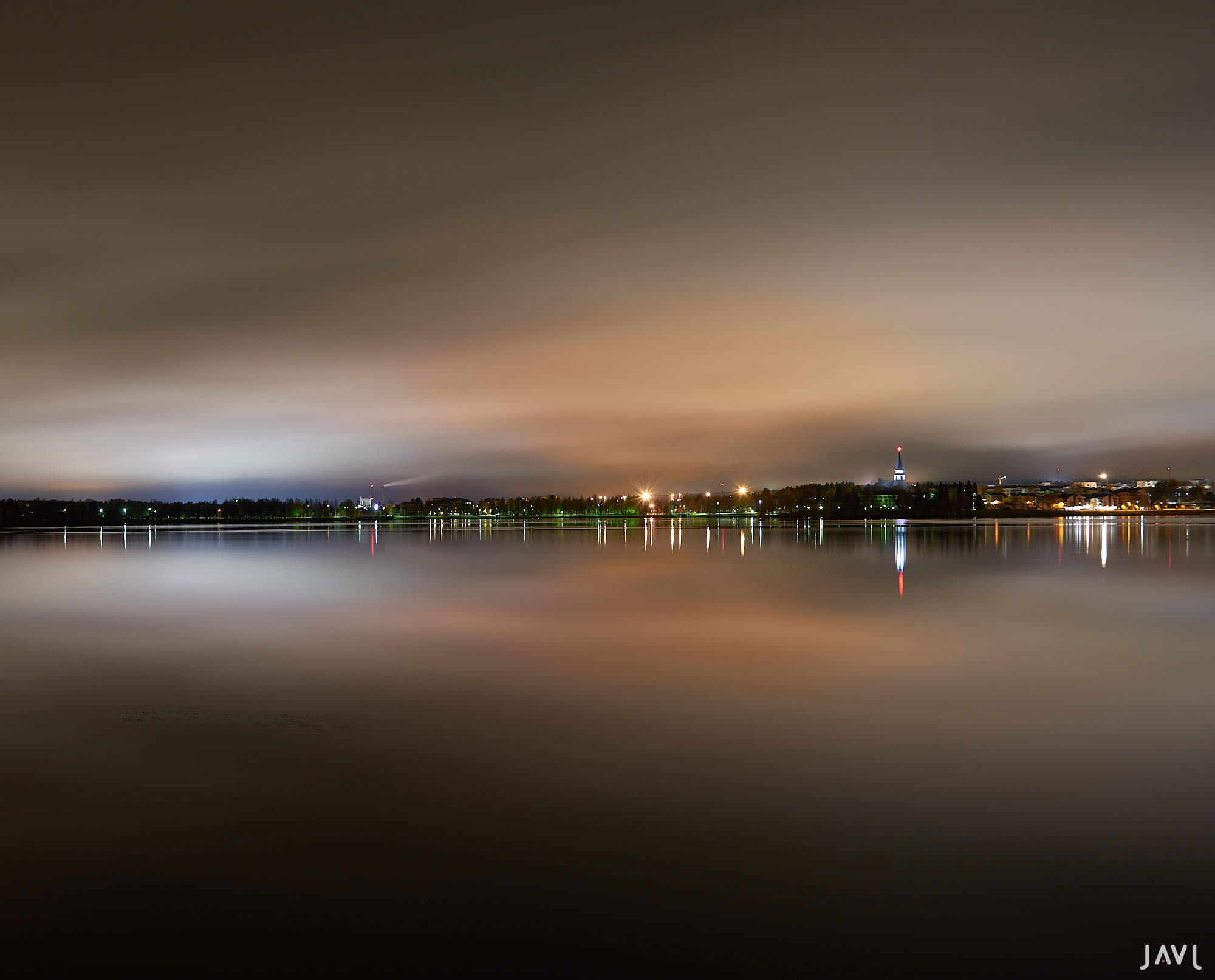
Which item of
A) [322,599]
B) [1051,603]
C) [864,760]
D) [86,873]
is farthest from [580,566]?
[86,873]

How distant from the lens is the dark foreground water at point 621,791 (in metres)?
4.44

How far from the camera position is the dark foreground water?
4.44 metres

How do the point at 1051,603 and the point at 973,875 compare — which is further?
the point at 1051,603

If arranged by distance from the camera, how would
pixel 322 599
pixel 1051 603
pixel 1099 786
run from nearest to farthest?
pixel 1099 786
pixel 1051 603
pixel 322 599

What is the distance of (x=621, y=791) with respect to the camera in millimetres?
6438

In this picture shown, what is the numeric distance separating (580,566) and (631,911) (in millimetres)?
26040

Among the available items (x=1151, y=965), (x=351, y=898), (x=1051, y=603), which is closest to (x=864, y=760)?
(x=1151, y=965)

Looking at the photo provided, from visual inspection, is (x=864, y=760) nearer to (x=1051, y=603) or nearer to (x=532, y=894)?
(x=532, y=894)

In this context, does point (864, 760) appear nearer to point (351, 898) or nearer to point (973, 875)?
point (973, 875)

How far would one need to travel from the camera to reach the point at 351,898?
15.5 ft

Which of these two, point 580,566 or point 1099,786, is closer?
point 1099,786

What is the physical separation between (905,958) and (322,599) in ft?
59.3

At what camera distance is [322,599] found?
66.3 feet

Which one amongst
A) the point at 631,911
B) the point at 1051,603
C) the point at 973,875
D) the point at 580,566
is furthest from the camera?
the point at 580,566
